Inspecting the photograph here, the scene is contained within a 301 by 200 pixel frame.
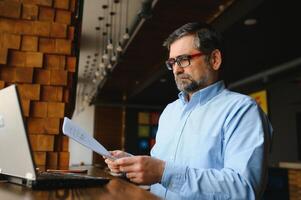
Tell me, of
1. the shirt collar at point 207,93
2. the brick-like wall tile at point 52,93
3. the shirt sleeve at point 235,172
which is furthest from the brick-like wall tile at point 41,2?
the shirt sleeve at point 235,172

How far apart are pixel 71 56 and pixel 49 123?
42 centimetres

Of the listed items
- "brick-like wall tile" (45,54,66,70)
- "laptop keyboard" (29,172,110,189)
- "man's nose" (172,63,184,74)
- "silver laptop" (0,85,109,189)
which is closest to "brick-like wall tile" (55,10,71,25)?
"brick-like wall tile" (45,54,66,70)

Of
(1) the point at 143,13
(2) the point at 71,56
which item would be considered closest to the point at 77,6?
(2) the point at 71,56

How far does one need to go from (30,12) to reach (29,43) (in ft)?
0.63

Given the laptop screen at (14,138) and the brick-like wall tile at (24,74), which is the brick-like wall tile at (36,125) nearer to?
the brick-like wall tile at (24,74)

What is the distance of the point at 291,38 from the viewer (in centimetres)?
519

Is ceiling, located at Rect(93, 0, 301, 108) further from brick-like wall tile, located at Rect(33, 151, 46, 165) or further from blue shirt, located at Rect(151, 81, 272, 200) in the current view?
brick-like wall tile, located at Rect(33, 151, 46, 165)

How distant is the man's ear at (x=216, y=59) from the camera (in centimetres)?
141

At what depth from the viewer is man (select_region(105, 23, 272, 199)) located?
1.06 m

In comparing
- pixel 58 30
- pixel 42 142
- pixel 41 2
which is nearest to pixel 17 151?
pixel 42 142

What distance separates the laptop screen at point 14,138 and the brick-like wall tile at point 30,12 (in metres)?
1.14

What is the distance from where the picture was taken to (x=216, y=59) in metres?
1.42

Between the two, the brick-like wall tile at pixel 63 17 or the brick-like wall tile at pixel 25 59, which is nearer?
the brick-like wall tile at pixel 25 59

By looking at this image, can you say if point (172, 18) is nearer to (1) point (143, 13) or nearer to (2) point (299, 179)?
(1) point (143, 13)
